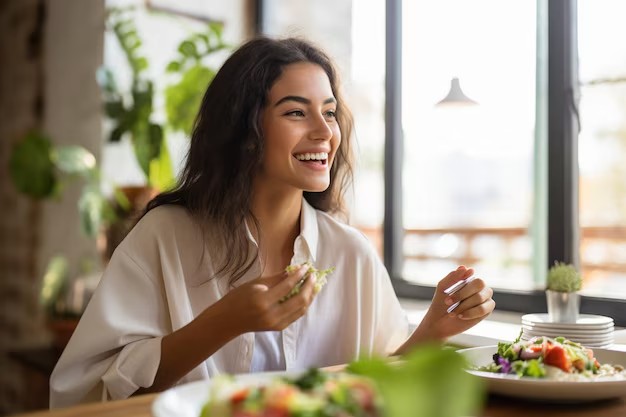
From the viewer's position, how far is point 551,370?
1.12 meters

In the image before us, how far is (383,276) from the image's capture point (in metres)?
1.91

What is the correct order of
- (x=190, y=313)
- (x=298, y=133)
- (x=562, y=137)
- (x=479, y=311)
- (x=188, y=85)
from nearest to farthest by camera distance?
1. (x=479, y=311)
2. (x=190, y=313)
3. (x=298, y=133)
4. (x=562, y=137)
5. (x=188, y=85)

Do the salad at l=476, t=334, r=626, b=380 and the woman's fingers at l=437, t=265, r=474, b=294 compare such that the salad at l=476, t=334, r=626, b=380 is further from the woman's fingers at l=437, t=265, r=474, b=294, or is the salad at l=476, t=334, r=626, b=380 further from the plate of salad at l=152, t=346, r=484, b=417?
the plate of salad at l=152, t=346, r=484, b=417

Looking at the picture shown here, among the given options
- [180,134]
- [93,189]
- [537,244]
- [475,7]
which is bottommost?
[537,244]

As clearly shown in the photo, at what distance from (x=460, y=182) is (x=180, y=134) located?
9.72ft

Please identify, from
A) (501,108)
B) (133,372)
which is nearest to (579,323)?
(133,372)

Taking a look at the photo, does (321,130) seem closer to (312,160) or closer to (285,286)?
(312,160)

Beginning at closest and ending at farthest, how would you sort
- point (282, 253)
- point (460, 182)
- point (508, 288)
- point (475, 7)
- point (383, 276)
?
point (282, 253), point (383, 276), point (508, 288), point (475, 7), point (460, 182)

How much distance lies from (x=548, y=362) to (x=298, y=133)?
0.83 metres

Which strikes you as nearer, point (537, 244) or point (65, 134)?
point (537, 244)

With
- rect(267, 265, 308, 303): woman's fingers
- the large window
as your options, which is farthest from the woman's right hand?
the large window

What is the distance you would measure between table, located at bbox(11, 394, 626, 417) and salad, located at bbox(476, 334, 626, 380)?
5 cm

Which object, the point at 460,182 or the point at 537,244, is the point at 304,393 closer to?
the point at 537,244

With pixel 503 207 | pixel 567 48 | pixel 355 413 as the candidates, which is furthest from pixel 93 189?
pixel 503 207
